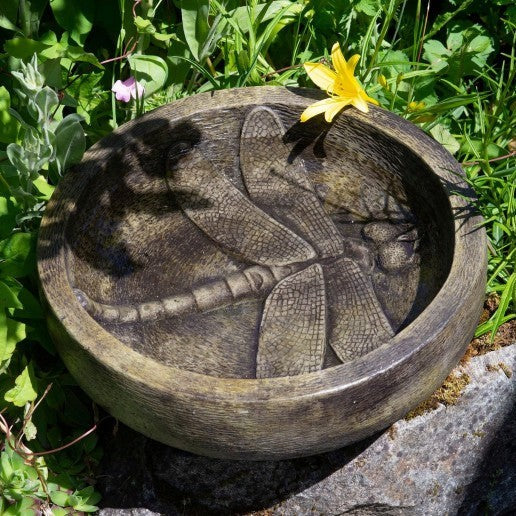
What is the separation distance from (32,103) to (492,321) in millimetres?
1628

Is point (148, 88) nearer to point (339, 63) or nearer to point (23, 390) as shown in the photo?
point (339, 63)

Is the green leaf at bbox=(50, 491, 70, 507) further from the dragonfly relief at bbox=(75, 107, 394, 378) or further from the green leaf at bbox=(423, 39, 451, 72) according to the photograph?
the green leaf at bbox=(423, 39, 451, 72)

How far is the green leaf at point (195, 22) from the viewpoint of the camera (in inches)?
125

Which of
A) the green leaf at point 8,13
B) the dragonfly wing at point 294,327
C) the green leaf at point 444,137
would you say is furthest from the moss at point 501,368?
the green leaf at point 8,13

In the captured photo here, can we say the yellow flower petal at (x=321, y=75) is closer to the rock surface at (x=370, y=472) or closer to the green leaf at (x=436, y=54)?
the green leaf at (x=436, y=54)

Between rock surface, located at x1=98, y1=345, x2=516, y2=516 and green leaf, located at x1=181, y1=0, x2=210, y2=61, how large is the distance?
1.38 meters

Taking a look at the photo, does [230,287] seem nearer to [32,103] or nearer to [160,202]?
[160,202]

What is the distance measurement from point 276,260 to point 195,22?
0.89 metres

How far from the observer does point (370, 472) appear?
292 cm

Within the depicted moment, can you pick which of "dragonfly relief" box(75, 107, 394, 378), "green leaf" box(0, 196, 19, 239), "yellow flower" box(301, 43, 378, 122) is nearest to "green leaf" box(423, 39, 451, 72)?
"yellow flower" box(301, 43, 378, 122)

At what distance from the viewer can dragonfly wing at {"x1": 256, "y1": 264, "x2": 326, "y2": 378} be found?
2803mm

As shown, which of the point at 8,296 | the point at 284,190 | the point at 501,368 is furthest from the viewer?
the point at 284,190

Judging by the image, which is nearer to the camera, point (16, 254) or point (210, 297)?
point (16, 254)

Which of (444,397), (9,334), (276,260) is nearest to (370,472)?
(444,397)
